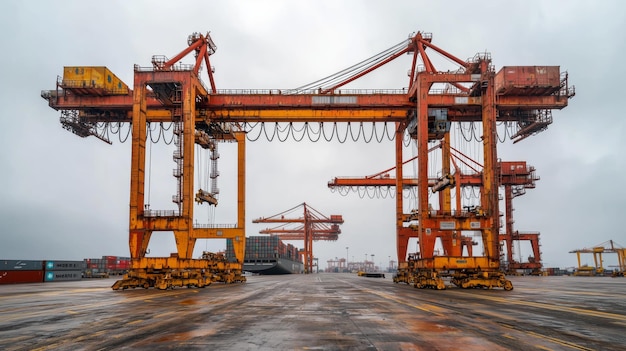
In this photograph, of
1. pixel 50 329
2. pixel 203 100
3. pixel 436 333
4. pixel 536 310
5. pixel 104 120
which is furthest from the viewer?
pixel 104 120

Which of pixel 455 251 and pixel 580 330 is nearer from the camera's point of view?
pixel 580 330

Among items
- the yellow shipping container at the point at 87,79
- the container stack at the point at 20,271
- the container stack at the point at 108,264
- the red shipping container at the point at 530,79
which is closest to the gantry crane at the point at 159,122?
the yellow shipping container at the point at 87,79

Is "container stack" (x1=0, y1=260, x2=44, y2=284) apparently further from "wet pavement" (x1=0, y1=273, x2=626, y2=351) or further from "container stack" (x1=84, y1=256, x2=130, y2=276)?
"wet pavement" (x1=0, y1=273, x2=626, y2=351)

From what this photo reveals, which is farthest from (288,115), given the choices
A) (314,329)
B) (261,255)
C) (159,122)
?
(261,255)

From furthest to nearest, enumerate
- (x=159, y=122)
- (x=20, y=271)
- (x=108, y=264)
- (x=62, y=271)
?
(x=108, y=264), (x=62, y=271), (x=20, y=271), (x=159, y=122)

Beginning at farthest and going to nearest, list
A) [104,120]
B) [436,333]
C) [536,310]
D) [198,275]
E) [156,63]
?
[104,120], [156,63], [198,275], [536,310], [436,333]

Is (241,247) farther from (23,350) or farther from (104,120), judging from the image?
(23,350)

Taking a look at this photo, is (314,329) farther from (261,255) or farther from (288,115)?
(261,255)

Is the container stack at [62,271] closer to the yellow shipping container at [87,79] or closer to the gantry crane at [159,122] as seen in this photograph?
the gantry crane at [159,122]

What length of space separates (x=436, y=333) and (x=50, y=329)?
6.87 meters

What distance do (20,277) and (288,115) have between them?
2737 centimetres

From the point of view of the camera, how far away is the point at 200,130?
3541 cm

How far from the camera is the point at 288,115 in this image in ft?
104

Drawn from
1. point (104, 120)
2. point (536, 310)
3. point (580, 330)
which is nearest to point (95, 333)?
point (580, 330)
